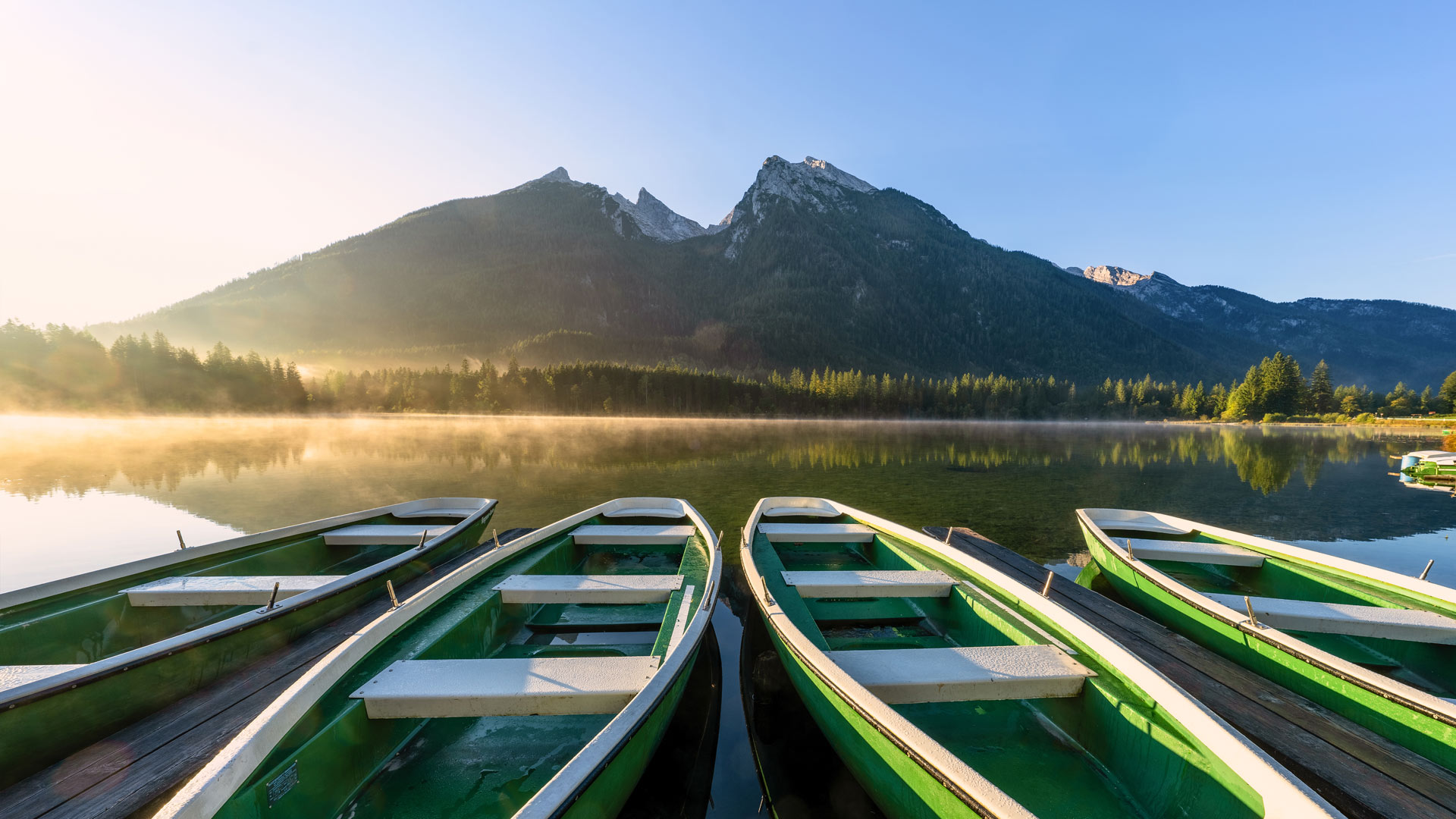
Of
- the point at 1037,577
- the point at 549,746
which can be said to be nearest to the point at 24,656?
the point at 549,746

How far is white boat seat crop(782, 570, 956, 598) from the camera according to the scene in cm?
662

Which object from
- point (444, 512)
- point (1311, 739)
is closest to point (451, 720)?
point (444, 512)

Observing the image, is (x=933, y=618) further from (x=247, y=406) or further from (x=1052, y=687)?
(x=247, y=406)

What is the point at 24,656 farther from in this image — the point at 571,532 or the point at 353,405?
the point at 353,405

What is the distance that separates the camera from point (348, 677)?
417 cm

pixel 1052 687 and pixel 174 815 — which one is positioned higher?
pixel 174 815

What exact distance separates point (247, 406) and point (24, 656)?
11638cm

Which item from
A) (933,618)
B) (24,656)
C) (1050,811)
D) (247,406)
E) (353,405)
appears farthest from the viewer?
(353,405)

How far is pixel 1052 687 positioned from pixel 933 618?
2.88 m

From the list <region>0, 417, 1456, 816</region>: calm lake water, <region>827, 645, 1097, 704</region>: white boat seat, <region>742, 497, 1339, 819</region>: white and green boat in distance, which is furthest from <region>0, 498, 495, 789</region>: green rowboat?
<region>827, 645, 1097, 704</region>: white boat seat

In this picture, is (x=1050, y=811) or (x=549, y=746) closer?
(x=1050, y=811)

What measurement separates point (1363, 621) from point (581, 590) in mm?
9663

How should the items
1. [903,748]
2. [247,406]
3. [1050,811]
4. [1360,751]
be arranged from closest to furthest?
[903,748], [1050,811], [1360,751], [247,406]

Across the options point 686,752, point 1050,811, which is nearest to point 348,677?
point 686,752
